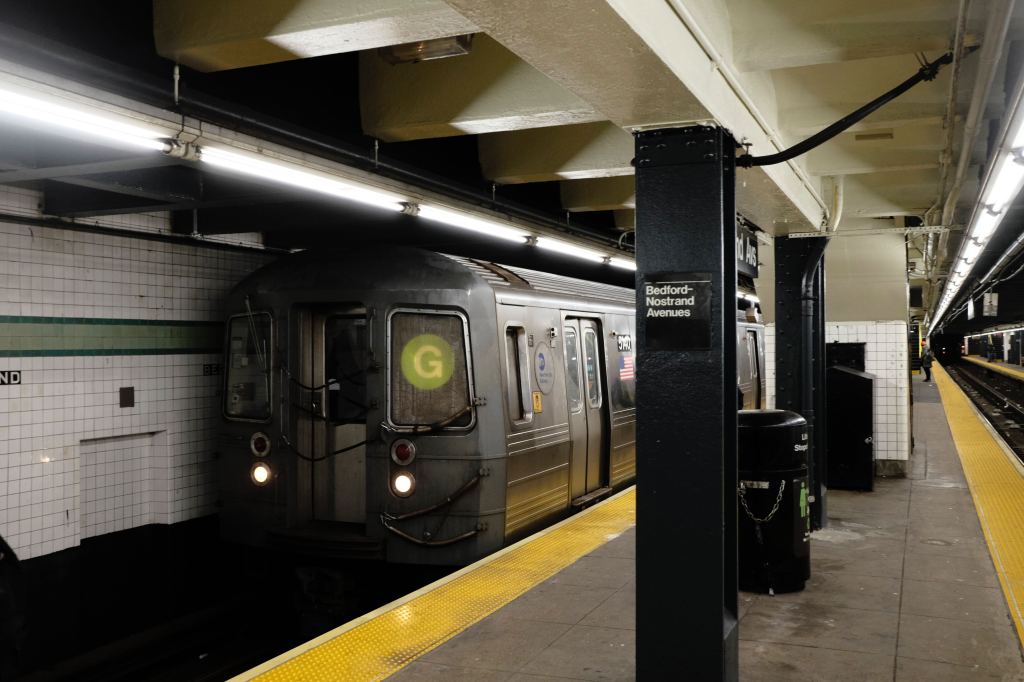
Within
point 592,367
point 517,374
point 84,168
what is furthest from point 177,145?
point 592,367

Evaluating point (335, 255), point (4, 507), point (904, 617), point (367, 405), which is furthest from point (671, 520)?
point (4, 507)

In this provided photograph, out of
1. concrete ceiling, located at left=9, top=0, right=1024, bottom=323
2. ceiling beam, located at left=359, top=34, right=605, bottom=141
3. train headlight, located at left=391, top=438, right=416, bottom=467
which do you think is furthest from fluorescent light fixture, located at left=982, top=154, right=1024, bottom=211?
train headlight, located at left=391, top=438, right=416, bottom=467

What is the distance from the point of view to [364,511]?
23.2 ft

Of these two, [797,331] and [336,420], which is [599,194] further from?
[336,420]

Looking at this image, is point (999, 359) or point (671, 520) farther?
point (999, 359)

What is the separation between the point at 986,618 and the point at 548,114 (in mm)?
3812

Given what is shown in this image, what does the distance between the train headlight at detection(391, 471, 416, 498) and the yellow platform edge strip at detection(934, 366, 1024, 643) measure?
13.0ft

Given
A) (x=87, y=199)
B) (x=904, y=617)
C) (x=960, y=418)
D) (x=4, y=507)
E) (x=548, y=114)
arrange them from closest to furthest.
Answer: (x=548, y=114)
(x=904, y=617)
(x=4, y=507)
(x=87, y=199)
(x=960, y=418)

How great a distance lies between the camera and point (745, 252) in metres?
4.56

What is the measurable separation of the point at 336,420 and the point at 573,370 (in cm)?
244

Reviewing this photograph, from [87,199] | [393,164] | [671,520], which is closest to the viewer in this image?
[671,520]

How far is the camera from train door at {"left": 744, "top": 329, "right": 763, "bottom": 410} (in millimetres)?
14492

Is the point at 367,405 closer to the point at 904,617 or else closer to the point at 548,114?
the point at 548,114

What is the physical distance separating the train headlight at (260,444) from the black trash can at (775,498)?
12.0ft
